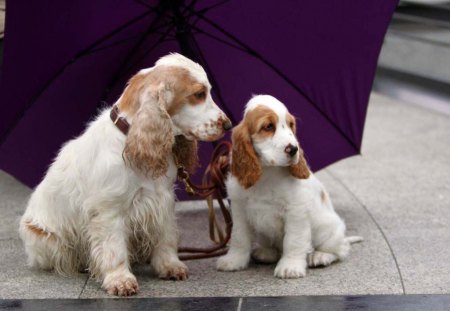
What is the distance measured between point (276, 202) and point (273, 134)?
46 cm

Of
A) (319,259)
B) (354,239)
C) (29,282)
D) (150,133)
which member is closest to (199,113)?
(150,133)

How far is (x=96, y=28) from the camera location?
241 inches

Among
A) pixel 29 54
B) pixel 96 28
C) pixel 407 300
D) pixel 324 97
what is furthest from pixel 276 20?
pixel 407 300

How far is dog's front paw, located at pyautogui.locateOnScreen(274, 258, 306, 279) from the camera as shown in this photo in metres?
5.84

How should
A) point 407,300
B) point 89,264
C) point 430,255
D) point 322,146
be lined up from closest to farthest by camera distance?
1. point 407,300
2. point 89,264
3. point 430,255
4. point 322,146

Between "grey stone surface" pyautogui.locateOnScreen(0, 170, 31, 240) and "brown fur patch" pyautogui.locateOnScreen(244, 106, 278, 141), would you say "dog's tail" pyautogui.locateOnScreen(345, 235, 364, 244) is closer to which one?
"brown fur patch" pyautogui.locateOnScreen(244, 106, 278, 141)

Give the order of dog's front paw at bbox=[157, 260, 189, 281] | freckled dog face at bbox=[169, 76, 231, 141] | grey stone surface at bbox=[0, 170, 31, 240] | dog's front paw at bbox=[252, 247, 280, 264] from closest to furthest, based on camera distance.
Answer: freckled dog face at bbox=[169, 76, 231, 141]
dog's front paw at bbox=[157, 260, 189, 281]
dog's front paw at bbox=[252, 247, 280, 264]
grey stone surface at bbox=[0, 170, 31, 240]

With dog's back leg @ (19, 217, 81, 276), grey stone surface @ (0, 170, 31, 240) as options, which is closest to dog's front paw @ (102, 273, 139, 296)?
dog's back leg @ (19, 217, 81, 276)

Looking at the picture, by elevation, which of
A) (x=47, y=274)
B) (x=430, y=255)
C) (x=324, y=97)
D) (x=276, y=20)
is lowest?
(x=47, y=274)

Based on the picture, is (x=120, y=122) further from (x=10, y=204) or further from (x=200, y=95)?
(x=10, y=204)

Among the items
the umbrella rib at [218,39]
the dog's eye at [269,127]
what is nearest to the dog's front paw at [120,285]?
the dog's eye at [269,127]

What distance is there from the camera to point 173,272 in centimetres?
589

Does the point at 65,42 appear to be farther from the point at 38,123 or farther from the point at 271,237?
the point at 271,237

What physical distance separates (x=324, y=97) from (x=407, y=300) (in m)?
1.67
